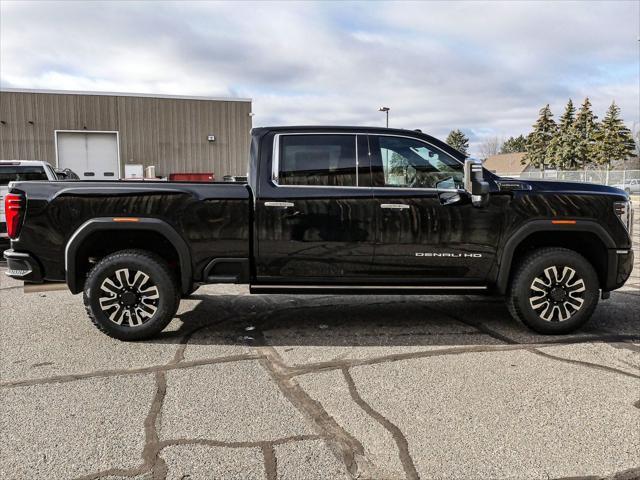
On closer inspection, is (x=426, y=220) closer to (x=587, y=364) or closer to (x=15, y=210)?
(x=587, y=364)

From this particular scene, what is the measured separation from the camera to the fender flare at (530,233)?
5293mm

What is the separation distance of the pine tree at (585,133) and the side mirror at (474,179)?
60.3 m

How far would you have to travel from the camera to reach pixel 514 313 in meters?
5.44

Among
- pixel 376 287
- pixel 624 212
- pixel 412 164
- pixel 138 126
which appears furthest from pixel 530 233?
pixel 138 126

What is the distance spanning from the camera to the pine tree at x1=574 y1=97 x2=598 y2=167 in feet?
194

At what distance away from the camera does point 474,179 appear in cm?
506

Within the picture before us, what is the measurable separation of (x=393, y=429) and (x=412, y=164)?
2.74 meters

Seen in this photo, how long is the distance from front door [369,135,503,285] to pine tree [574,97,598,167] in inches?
2365

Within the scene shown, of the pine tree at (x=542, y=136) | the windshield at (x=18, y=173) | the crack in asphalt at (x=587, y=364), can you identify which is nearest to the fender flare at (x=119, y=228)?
the crack in asphalt at (x=587, y=364)

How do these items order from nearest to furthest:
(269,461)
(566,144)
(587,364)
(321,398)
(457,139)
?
(269,461) < (321,398) < (587,364) < (566,144) < (457,139)

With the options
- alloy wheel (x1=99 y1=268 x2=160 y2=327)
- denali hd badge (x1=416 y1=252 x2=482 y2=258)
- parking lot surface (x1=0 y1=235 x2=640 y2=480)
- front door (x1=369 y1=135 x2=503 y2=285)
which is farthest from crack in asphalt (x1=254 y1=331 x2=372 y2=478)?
denali hd badge (x1=416 y1=252 x2=482 y2=258)

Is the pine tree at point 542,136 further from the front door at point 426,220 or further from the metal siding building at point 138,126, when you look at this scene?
the front door at point 426,220

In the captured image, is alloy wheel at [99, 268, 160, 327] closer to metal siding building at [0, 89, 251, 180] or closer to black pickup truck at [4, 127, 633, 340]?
black pickup truck at [4, 127, 633, 340]

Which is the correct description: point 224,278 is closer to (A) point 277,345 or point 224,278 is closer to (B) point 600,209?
(A) point 277,345
